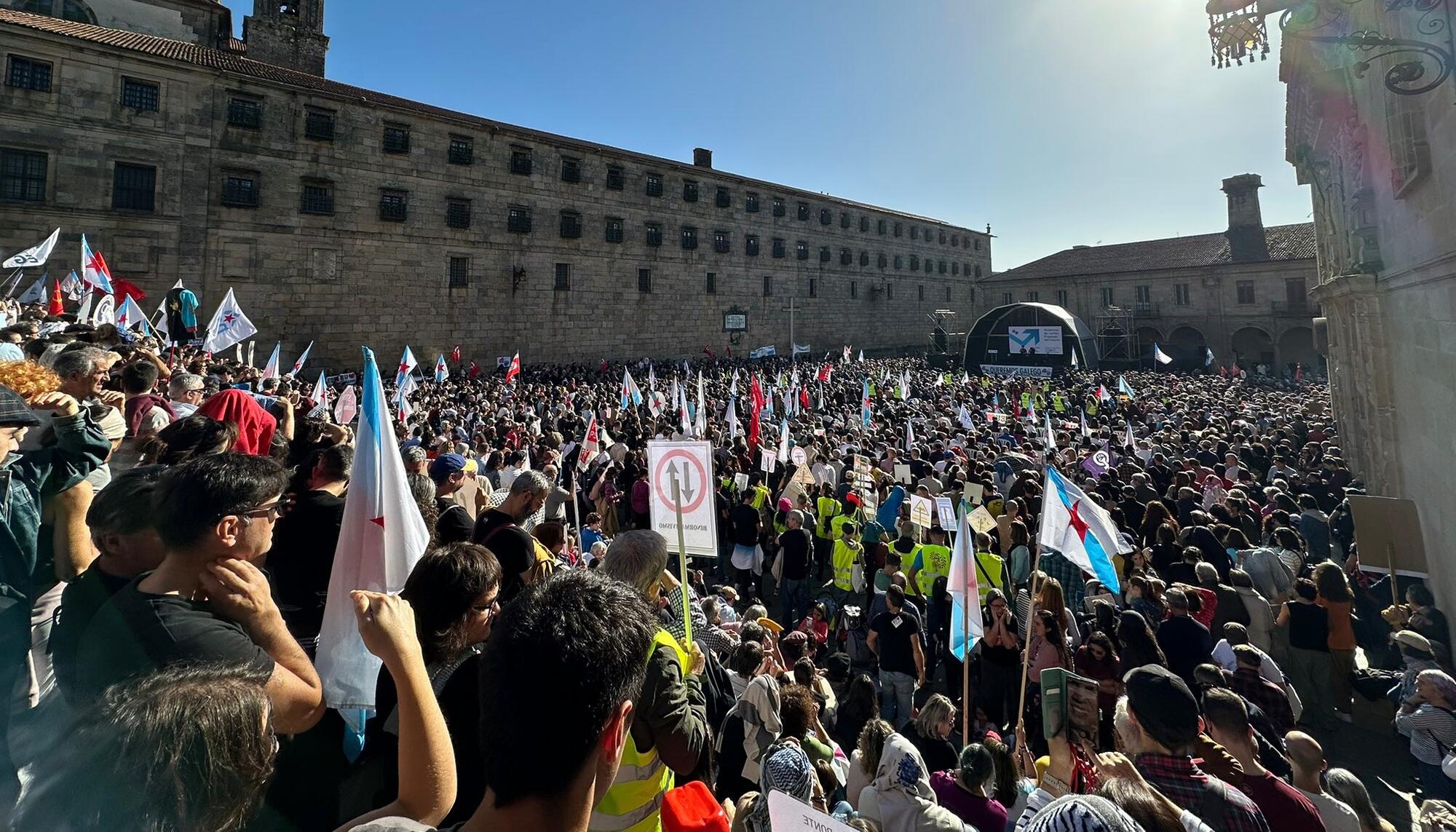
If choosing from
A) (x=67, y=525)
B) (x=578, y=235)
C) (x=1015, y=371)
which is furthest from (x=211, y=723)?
(x=1015, y=371)

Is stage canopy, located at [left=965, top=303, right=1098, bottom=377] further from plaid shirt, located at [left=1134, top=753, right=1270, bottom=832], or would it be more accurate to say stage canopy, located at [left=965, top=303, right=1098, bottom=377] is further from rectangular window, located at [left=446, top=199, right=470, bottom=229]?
plaid shirt, located at [left=1134, top=753, right=1270, bottom=832]

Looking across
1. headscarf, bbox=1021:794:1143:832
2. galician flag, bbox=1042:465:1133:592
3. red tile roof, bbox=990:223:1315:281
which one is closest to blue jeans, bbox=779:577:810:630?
galician flag, bbox=1042:465:1133:592

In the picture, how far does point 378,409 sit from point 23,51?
93.6 feet

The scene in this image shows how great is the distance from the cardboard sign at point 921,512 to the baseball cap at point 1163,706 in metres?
4.62

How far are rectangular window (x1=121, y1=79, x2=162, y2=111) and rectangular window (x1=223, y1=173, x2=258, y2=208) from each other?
287cm

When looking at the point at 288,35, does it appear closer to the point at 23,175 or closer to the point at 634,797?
the point at 23,175

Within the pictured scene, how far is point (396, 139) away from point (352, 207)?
376 cm

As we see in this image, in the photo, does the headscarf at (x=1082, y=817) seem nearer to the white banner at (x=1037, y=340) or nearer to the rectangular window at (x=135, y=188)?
the rectangular window at (x=135, y=188)

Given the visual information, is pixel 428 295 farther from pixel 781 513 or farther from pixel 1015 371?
pixel 1015 371

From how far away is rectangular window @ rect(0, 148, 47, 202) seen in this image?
755 inches

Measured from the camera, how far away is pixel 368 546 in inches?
99.3

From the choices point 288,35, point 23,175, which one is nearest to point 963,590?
point 23,175

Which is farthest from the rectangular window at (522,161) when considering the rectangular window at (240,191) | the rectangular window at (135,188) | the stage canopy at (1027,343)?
the stage canopy at (1027,343)

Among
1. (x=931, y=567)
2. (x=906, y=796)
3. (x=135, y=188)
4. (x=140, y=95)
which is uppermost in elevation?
(x=140, y=95)
